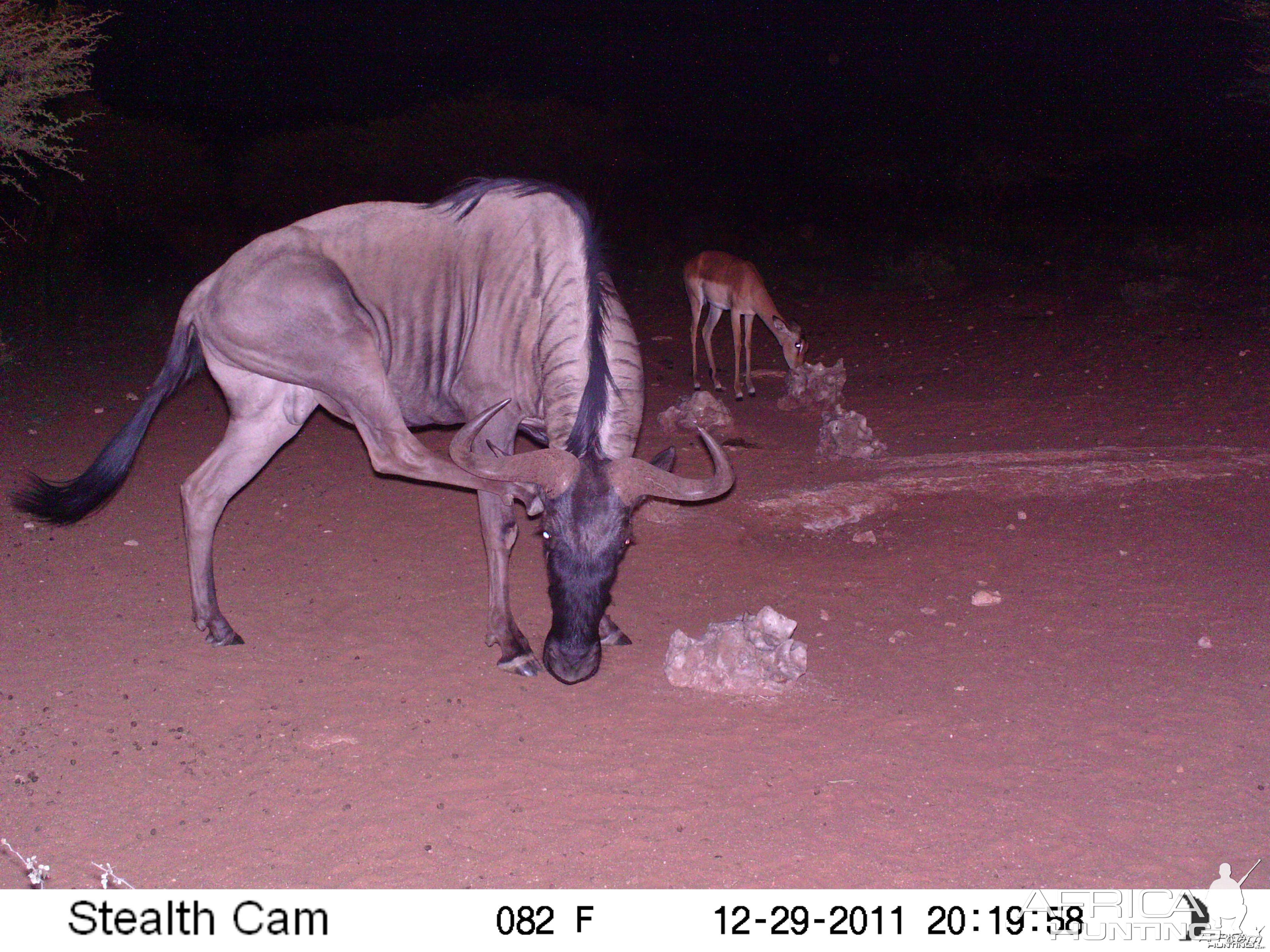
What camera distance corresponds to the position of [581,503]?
4188 mm

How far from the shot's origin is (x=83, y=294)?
49.7 feet

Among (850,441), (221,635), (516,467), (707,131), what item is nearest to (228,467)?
(221,635)

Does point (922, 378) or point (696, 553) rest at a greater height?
point (922, 378)

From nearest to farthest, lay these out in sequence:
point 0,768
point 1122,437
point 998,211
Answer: point 0,768, point 1122,437, point 998,211

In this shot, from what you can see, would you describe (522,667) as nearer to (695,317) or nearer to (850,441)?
(850,441)

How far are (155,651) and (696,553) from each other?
2880 millimetres

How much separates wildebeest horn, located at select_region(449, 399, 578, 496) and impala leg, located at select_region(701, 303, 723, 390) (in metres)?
6.59

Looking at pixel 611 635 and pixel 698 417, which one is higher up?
pixel 698 417

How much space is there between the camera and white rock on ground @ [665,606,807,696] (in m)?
4.45

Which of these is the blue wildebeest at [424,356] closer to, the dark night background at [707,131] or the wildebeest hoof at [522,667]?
Answer: the wildebeest hoof at [522,667]

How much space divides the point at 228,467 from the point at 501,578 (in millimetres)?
1389

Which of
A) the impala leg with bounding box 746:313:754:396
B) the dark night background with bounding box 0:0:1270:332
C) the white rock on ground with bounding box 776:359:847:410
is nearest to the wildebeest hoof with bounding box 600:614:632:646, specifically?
the white rock on ground with bounding box 776:359:847:410

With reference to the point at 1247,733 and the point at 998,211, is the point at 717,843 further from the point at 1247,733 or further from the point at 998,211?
the point at 998,211
